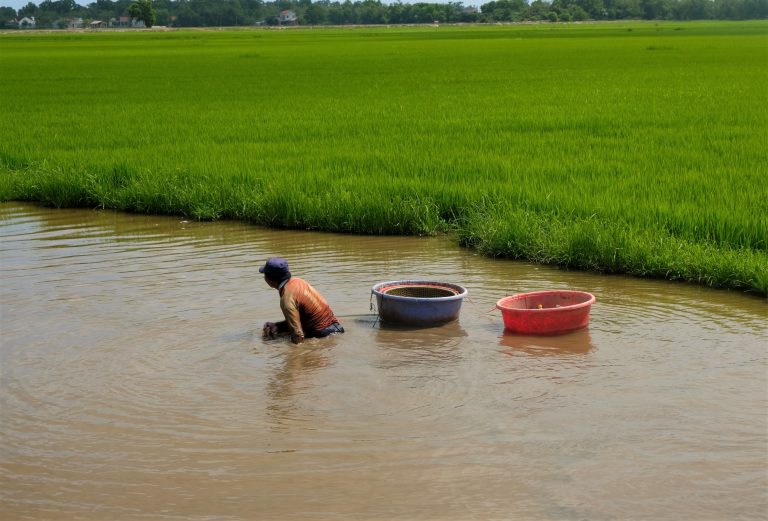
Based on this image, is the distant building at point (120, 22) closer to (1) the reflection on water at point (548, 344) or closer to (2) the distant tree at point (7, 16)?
(2) the distant tree at point (7, 16)

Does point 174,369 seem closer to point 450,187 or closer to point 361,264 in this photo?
point 361,264

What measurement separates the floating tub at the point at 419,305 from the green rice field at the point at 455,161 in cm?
171

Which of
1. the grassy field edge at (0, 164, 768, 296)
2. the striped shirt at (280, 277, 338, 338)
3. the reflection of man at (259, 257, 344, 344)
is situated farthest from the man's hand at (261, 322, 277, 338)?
the grassy field edge at (0, 164, 768, 296)

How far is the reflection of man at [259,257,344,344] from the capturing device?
5.61m

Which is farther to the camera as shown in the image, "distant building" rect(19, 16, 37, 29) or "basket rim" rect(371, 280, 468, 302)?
"distant building" rect(19, 16, 37, 29)

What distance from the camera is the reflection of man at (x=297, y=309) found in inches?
221

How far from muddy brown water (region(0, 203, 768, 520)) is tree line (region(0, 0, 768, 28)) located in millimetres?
136705

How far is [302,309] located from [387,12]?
164 m

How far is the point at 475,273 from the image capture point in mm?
7391

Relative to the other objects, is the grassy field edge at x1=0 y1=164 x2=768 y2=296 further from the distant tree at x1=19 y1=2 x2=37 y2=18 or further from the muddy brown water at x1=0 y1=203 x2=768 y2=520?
the distant tree at x1=19 y1=2 x2=37 y2=18

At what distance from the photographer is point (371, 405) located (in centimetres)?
467

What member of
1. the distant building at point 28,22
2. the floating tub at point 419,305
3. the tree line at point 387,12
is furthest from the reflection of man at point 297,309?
the distant building at point 28,22

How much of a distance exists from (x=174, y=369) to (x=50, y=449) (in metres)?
1.08

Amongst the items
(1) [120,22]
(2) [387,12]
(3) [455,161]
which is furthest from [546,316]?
(1) [120,22]
